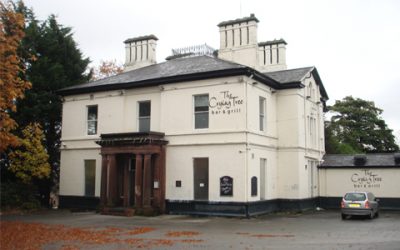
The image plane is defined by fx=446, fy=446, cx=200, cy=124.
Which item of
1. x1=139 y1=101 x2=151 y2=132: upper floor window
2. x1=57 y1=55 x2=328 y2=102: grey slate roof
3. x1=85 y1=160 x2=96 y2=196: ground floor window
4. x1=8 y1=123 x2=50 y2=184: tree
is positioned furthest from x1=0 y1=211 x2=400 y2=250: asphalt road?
x1=57 y1=55 x2=328 y2=102: grey slate roof

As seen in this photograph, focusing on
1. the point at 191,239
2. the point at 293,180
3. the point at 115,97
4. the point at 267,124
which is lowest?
the point at 191,239

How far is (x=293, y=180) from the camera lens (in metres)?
27.0

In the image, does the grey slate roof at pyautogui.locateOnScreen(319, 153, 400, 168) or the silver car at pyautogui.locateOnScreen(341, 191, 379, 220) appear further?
the grey slate roof at pyautogui.locateOnScreen(319, 153, 400, 168)

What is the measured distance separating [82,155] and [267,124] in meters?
11.9

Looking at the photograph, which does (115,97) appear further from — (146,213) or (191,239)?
(191,239)

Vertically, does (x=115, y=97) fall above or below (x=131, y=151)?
above

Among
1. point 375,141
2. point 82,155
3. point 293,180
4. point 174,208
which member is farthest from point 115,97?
point 375,141

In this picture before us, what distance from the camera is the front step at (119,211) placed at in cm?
2366

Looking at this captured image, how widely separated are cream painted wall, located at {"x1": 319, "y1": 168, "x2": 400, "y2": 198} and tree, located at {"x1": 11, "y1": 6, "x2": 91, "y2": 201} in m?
18.9

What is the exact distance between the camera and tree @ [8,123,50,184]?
2716cm

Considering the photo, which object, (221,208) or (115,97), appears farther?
(115,97)

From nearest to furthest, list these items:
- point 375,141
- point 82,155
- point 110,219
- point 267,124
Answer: point 110,219
point 267,124
point 82,155
point 375,141

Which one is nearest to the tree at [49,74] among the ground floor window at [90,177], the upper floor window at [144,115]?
the ground floor window at [90,177]

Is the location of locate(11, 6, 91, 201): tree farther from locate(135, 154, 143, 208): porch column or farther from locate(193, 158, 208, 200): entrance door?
locate(193, 158, 208, 200): entrance door
